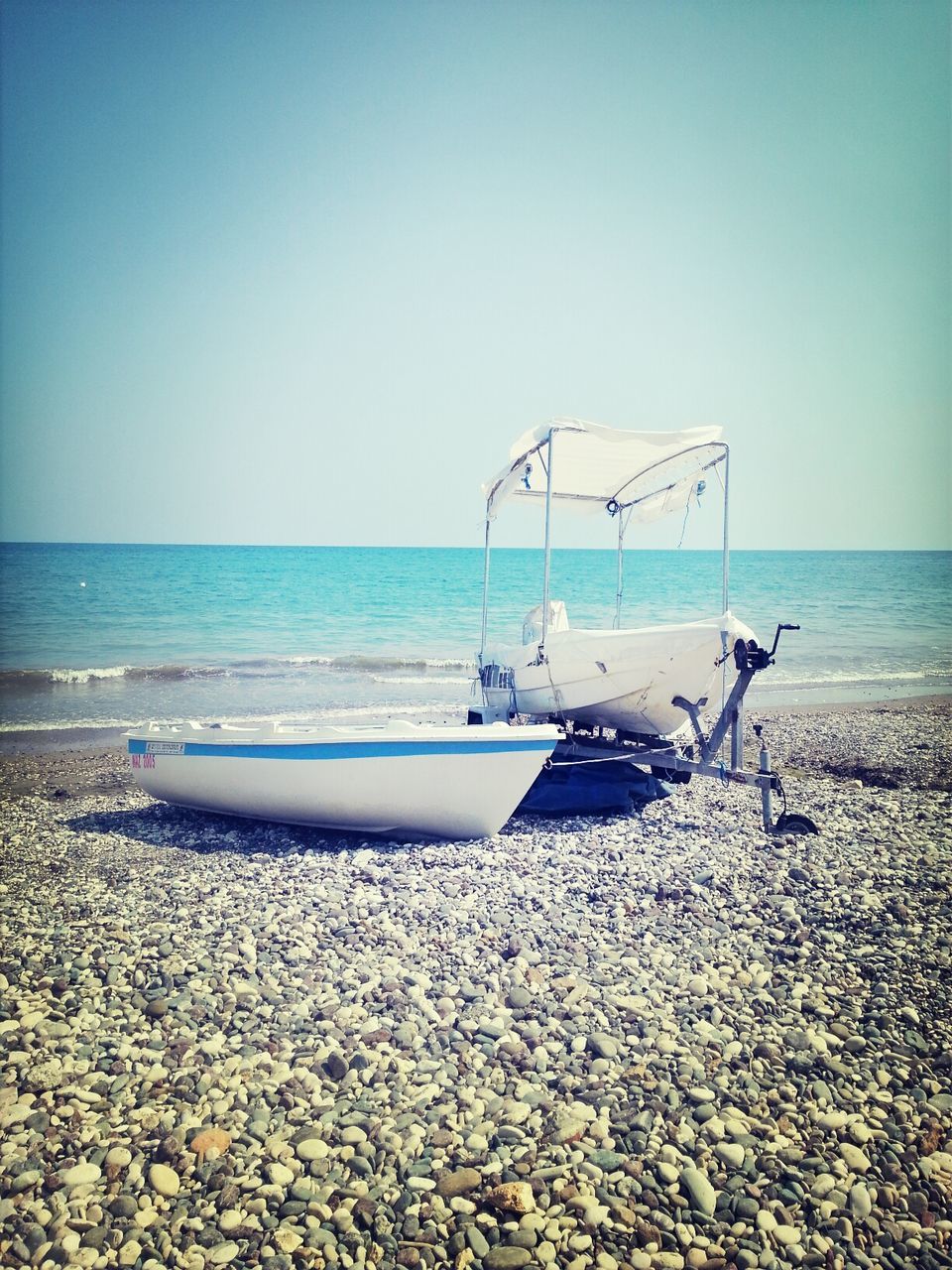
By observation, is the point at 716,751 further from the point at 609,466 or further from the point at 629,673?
the point at 609,466

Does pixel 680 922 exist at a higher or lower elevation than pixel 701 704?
lower

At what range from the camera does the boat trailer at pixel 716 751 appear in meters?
7.31

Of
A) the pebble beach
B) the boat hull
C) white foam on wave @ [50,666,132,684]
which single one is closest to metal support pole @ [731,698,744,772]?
the boat hull

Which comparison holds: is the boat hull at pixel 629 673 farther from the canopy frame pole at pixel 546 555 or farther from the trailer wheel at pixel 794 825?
the trailer wheel at pixel 794 825

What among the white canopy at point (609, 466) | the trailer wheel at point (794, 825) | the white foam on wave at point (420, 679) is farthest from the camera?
the white foam on wave at point (420, 679)

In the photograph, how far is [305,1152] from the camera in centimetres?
342

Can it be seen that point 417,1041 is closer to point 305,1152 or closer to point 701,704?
point 305,1152

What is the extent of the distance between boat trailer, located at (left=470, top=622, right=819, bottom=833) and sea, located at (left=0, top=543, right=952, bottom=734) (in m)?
2.34

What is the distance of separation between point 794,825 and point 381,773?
3.94 meters

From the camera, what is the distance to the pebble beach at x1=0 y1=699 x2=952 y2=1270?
308 cm

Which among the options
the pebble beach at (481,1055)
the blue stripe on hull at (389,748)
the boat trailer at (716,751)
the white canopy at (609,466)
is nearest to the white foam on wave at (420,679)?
the white canopy at (609,466)

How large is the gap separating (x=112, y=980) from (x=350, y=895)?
1.76 metres

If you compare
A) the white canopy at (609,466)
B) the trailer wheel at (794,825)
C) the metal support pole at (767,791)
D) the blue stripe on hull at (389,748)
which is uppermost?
the white canopy at (609,466)

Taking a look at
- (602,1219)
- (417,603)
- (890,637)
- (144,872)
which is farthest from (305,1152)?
(417,603)
